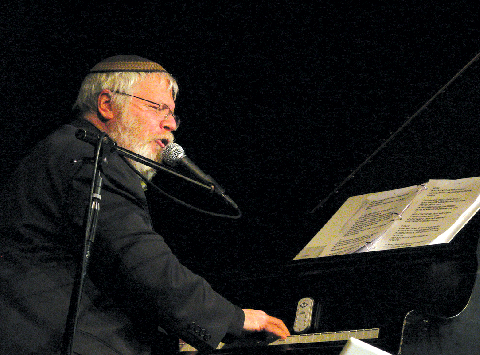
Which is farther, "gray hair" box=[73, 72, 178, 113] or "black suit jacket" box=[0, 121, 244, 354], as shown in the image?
"gray hair" box=[73, 72, 178, 113]

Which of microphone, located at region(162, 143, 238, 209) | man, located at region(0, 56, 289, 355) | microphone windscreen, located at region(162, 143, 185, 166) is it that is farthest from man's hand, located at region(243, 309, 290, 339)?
microphone windscreen, located at region(162, 143, 185, 166)

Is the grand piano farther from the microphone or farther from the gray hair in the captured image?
the gray hair

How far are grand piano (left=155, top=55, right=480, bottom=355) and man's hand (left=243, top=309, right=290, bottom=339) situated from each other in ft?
0.10

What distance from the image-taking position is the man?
152cm

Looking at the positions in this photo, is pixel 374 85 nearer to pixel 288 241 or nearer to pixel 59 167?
pixel 288 241

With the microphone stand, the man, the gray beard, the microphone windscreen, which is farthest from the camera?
the gray beard

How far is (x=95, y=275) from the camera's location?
162 centimetres

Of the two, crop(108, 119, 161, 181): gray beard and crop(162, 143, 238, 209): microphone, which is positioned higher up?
crop(108, 119, 161, 181): gray beard

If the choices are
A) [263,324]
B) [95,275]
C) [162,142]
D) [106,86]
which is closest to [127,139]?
[162,142]

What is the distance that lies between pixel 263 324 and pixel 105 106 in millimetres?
1070

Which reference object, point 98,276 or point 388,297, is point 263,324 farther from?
point 98,276

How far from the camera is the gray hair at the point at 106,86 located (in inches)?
86.2

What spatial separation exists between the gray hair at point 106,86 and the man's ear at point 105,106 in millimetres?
17

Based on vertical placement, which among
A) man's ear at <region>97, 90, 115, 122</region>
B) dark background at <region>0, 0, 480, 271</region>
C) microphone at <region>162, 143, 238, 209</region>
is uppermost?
dark background at <region>0, 0, 480, 271</region>
